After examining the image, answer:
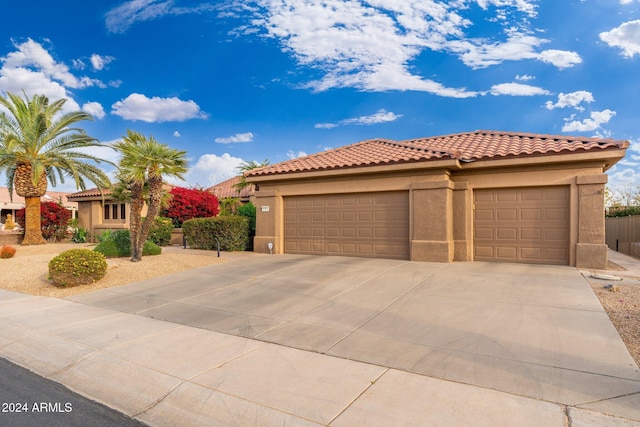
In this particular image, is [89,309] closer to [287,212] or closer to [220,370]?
[220,370]

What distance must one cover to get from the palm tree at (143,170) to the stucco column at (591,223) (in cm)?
1176

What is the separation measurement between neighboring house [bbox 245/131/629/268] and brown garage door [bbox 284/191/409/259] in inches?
1.4

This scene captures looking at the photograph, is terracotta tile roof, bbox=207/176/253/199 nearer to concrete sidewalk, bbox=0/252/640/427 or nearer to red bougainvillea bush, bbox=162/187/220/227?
red bougainvillea bush, bbox=162/187/220/227

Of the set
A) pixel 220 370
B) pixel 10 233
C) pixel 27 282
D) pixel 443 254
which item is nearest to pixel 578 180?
pixel 443 254

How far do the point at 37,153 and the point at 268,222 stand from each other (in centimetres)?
1249

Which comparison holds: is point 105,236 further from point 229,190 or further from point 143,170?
point 229,190

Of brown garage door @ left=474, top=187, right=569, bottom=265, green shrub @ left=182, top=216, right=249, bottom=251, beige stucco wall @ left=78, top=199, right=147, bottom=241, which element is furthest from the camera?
beige stucco wall @ left=78, top=199, right=147, bottom=241

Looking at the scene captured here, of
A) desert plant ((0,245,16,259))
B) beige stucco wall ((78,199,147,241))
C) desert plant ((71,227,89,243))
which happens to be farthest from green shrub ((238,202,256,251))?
beige stucco wall ((78,199,147,241))

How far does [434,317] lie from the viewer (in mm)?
6398

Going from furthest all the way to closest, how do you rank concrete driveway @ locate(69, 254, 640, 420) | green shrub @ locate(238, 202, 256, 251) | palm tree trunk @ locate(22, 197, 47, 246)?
palm tree trunk @ locate(22, 197, 47, 246) → green shrub @ locate(238, 202, 256, 251) → concrete driveway @ locate(69, 254, 640, 420)

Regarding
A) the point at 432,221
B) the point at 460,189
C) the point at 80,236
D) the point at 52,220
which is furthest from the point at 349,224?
the point at 52,220

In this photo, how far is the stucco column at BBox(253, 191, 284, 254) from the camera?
14.9 metres

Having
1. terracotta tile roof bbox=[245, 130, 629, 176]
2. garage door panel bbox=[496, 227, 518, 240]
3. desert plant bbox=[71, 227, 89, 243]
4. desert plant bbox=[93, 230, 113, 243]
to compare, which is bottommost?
desert plant bbox=[71, 227, 89, 243]

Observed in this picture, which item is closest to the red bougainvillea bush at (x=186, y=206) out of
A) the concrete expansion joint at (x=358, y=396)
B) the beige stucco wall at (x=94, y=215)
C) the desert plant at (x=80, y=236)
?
the beige stucco wall at (x=94, y=215)
